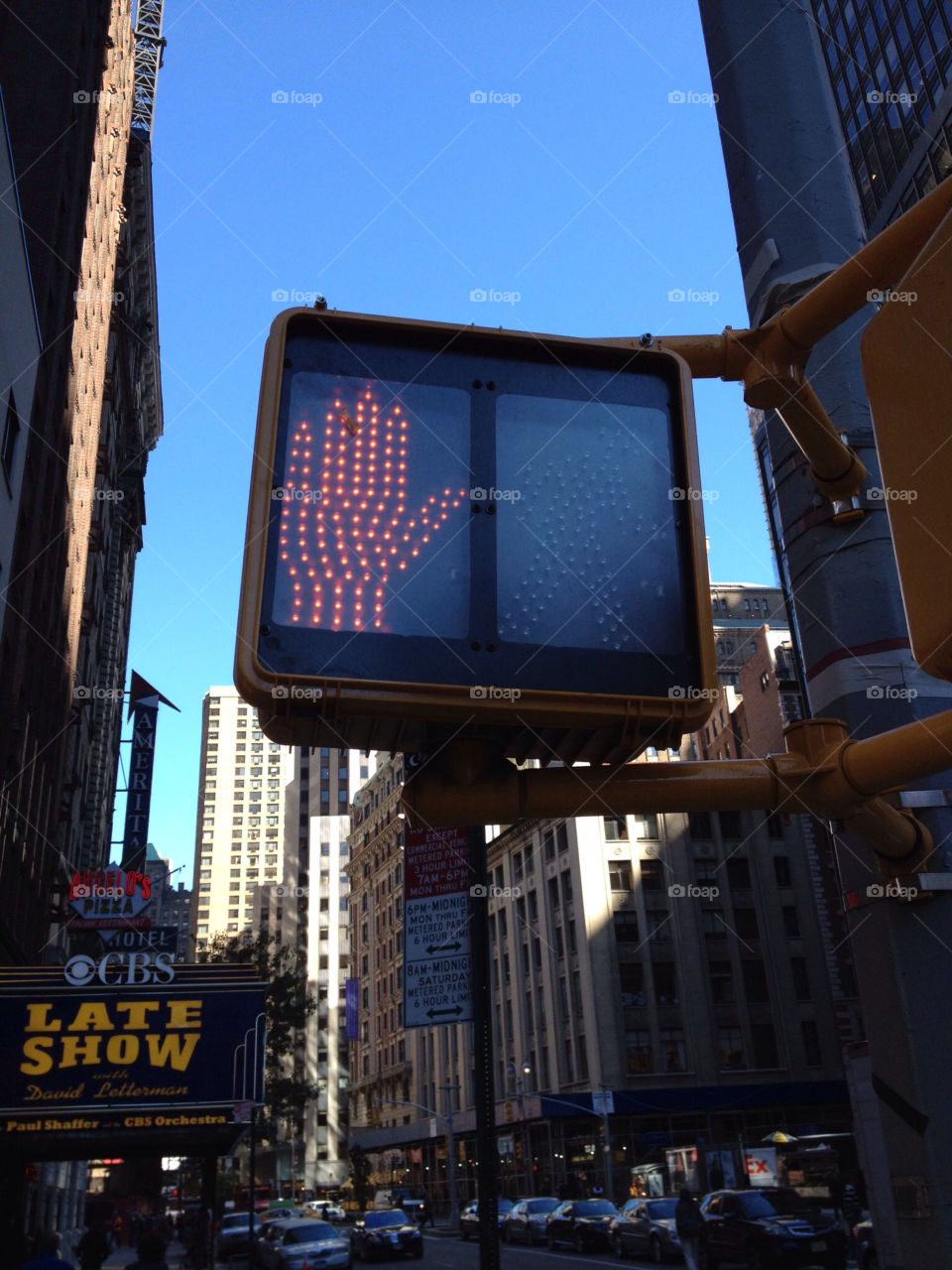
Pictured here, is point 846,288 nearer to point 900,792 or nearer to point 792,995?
point 900,792

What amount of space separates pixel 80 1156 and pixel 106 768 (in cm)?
4981

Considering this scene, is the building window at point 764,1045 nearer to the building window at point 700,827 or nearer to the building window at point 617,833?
the building window at point 700,827

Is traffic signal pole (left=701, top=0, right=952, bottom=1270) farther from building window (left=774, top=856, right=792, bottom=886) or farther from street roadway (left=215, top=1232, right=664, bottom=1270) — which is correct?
building window (left=774, top=856, right=792, bottom=886)

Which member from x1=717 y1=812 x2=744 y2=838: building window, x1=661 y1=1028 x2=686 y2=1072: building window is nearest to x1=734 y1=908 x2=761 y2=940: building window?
x1=717 y1=812 x2=744 y2=838: building window

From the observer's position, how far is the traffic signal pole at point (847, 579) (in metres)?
2.79

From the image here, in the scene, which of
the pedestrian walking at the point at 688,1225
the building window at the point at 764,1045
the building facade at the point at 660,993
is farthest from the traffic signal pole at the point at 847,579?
the building window at the point at 764,1045

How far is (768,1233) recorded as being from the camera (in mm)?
25578

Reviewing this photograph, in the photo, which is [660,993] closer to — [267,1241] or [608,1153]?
[608,1153]

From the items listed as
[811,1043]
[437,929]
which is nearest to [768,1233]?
[437,929]

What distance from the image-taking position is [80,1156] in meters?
19.5

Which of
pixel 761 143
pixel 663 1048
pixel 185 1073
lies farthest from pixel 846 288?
pixel 663 1048

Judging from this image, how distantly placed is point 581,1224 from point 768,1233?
1575cm

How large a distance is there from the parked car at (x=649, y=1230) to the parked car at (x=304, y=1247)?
30.9 feet

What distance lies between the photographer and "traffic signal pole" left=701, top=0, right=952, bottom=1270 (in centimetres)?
279
